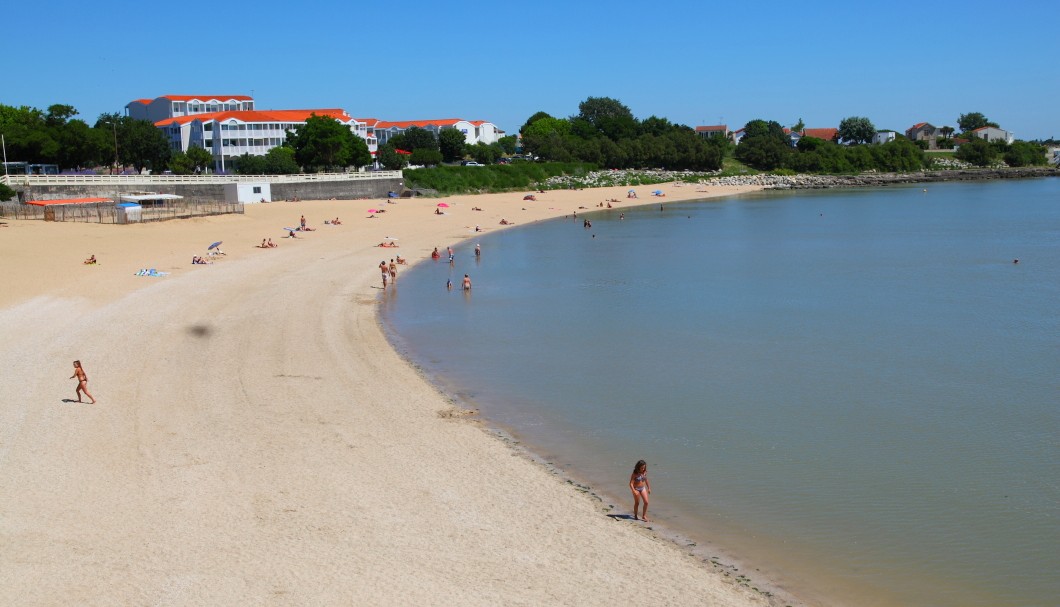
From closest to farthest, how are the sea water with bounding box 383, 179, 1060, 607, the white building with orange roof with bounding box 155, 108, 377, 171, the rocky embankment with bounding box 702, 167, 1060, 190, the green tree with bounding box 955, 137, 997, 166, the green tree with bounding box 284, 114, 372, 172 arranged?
the sea water with bounding box 383, 179, 1060, 607, the green tree with bounding box 284, 114, 372, 172, the white building with orange roof with bounding box 155, 108, 377, 171, the rocky embankment with bounding box 702, 167, 1060, 190, the green tree with bounding box 955, 137, 997, 166

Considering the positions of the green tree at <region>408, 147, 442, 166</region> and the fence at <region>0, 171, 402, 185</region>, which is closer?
the fence at <region>0, 171, 402, 185</region>

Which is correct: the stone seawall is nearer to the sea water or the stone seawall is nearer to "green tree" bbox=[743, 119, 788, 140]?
the sea water

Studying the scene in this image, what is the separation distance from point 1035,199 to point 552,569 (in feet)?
299

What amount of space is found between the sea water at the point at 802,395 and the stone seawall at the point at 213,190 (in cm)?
2406

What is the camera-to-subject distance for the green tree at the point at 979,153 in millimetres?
147125

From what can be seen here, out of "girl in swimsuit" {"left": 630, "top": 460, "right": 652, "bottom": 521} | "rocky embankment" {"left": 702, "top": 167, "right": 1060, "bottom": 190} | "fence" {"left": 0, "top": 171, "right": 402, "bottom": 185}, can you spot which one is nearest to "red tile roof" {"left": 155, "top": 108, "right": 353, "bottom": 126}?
"fence" {"left": 0, "top": 171, "right": 402, "bottom": 185}

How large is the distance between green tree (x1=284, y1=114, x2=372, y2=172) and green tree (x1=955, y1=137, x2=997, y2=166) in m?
112

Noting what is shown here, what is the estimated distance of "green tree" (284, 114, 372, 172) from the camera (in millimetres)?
75312

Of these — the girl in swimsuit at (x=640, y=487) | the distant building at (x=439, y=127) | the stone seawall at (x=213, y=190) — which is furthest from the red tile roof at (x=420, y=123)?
the girl in swimsuit at (x=640, y=487)

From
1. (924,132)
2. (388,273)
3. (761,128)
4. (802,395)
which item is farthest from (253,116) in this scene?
(924,132)

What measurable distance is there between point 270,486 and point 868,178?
122 meters

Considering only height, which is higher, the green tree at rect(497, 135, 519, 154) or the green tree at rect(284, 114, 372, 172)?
the green tree at rect(497, 135, 519, 154)

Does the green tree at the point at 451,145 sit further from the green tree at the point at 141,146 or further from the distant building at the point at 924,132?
the distant building at the point at 924,132

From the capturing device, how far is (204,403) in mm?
16453
